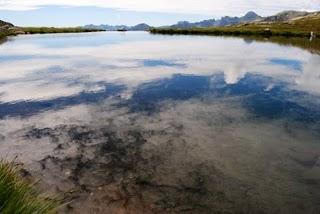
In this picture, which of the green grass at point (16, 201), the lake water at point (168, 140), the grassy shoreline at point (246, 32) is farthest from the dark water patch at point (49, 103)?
the grassy shoreline at point (246, 32)

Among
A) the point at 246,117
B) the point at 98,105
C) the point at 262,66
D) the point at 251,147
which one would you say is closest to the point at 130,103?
the point at 98,105

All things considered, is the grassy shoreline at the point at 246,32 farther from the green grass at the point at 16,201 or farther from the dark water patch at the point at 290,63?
the green grass at the point at 16,201

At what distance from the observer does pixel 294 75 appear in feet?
146

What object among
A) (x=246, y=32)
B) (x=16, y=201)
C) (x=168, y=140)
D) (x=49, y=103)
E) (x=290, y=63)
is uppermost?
(x=16, y=201)

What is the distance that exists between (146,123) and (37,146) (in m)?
7.10

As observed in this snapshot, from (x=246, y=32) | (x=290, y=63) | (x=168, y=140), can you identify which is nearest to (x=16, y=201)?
(x=168, y=140)

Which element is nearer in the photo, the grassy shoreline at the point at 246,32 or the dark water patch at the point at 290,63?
the dark water patch at the point at 290,63

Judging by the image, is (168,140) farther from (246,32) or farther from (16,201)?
(246,32)

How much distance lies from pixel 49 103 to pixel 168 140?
41.9ft

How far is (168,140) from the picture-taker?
869 inches

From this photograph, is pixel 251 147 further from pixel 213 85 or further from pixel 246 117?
pixel 213 85

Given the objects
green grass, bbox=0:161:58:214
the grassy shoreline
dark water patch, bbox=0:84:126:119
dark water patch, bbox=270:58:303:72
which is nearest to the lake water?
dark water patch, bbox=0:84:126:119

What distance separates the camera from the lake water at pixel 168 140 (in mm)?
15680

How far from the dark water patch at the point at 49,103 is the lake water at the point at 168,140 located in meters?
0.08
